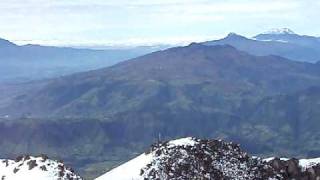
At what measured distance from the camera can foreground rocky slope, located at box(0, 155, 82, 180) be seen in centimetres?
6644

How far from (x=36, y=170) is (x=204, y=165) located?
1762 centimetres

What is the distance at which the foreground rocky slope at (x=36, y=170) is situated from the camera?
66438mm

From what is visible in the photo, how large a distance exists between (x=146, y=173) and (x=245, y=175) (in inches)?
400

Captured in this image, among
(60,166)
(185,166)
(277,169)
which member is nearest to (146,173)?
(185,166)

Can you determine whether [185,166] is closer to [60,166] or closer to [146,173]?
[146,173]

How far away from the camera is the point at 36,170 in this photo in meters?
68.3

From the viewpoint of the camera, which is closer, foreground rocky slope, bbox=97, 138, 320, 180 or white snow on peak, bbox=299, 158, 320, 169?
foreground rocky slope, bbox=97, 138, 320, 180

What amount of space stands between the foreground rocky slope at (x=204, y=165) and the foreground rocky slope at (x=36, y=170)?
15.8 feet

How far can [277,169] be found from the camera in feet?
231

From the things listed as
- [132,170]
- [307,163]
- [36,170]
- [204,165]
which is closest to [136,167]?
[132,170]

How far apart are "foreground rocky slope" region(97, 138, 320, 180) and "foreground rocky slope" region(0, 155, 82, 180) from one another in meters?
4.80

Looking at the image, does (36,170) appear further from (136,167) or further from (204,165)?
(204,165)

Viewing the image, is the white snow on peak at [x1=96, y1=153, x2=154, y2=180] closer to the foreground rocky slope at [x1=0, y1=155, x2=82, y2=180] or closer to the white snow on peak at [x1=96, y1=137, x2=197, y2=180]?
the white snow on peak at [x1=96, y1=137, x2=197, y2=180]

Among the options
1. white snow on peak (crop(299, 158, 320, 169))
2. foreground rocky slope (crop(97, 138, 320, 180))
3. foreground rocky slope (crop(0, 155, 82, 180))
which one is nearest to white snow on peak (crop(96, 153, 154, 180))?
foreground rocky slope (crop(97, 138, 320, 180))
